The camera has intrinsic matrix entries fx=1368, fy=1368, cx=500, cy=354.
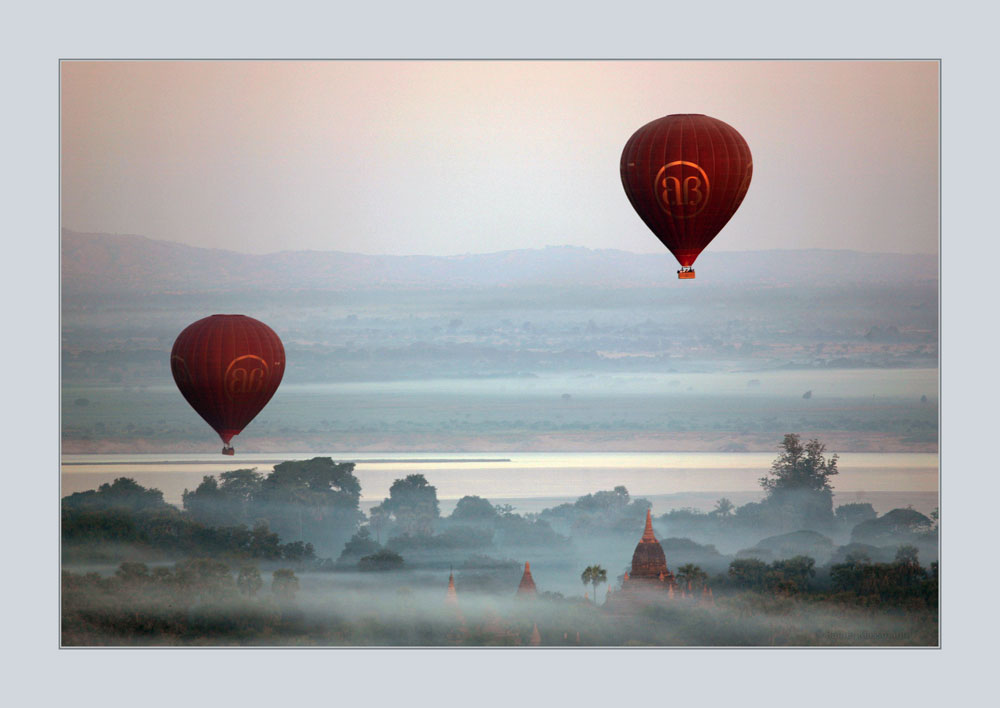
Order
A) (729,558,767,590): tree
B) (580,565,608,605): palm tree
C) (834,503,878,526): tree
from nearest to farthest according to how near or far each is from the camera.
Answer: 1. (834,503,878,526): tree
2. (729,558,767,590): tree
3. (580,565,608,605): palm tree

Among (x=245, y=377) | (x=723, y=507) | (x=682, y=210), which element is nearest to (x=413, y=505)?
(x=245, y=377)

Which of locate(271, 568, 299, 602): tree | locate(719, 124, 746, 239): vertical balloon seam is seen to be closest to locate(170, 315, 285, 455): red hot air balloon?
locate(271, 568, 299, 602): tree

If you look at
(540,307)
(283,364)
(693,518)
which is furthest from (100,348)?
(693,518)

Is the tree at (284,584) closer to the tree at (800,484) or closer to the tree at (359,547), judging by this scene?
the tree at (359,547)

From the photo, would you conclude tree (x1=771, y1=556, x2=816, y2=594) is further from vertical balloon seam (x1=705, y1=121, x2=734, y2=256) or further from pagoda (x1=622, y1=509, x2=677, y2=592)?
vertical balloon seam (x1=705, y1=121, x2=734, y2=256)

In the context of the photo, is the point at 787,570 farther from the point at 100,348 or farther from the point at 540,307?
the point at 100,348
